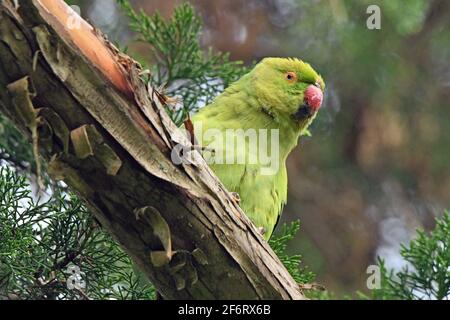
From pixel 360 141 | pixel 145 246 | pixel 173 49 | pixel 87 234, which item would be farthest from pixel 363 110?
pixel 145 246

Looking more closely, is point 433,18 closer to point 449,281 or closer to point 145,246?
point 449,281

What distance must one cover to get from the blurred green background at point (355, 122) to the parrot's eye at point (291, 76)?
140 cm

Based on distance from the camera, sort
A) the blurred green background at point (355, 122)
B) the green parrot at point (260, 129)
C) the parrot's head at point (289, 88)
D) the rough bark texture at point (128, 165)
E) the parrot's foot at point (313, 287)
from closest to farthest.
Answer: the rough bark texture at point (128, 165) → the parrot's foot at point (313, 287) → the green parrot at point (260, 129) → the parrot's head at point (289, 88) → the blurred green background at point (355, 122)

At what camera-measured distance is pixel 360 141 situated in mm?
5180

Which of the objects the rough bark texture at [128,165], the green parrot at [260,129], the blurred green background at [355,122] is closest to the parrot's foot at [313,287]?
the rough bark texture at [128,165]

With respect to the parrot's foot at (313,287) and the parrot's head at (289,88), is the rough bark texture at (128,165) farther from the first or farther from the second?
the parrot's head at (289,88)

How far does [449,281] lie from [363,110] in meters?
2.41

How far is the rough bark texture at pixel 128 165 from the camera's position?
68.0 inches

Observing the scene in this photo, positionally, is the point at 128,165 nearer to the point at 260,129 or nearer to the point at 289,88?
the point at 260,129

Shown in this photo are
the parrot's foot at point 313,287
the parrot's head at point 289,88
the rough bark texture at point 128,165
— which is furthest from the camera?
→ the parrot's head at point 289,88

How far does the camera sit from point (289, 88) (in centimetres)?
321

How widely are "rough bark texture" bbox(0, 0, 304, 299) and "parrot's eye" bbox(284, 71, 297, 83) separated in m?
1.32

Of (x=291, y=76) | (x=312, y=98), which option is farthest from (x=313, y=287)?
(x=291, y=76)

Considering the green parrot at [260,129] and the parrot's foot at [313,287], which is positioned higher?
the green parrot at [260,129]
